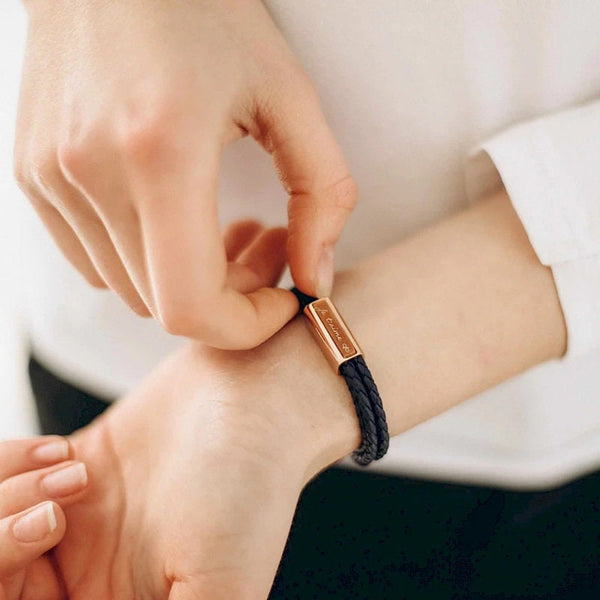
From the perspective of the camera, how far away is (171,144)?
0.46 m

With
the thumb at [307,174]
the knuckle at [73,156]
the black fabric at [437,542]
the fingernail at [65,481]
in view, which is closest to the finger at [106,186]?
the knuckle at [73,156]

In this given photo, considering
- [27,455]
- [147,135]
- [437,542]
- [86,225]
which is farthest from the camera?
[437,542]

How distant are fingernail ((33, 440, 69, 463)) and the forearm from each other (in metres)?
0.28

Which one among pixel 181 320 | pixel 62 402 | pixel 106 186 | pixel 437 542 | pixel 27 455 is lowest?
pixel 437 542

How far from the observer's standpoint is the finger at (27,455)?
685 millimetres

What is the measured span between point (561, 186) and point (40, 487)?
1.98ft

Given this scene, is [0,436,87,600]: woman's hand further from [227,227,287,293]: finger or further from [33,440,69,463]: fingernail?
[227,227,287,293]: finger

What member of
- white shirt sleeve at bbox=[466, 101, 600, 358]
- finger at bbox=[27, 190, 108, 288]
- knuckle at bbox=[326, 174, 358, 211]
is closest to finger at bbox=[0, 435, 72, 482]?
finger at bbox=[27, 190, 108, 288]

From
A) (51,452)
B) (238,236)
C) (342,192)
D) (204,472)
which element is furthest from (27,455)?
(342,192)

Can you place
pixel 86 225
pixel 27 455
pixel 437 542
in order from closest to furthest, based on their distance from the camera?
pixel 86 225, pixel 27 455, pixel 437 542

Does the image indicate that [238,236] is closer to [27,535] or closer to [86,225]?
[86,225]

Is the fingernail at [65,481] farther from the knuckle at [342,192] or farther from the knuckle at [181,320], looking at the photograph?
the knuckle at [342,192]

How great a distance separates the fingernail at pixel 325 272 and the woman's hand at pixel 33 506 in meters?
0.31

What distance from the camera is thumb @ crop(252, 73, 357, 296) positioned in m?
0.56
